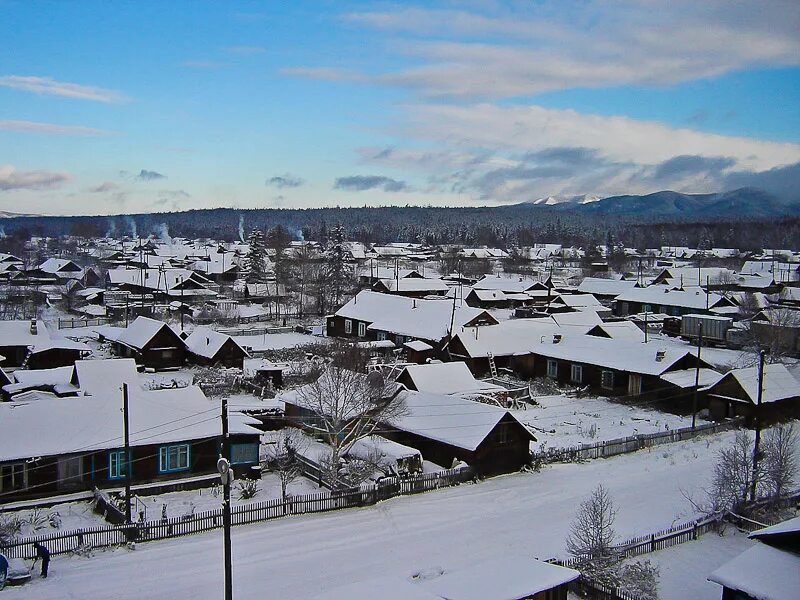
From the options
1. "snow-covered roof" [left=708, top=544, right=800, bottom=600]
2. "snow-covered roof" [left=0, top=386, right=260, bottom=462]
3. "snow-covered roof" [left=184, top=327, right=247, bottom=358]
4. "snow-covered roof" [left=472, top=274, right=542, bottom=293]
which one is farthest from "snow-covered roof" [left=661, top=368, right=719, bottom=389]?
"snow-covered roof" [left=472, top=274, right=542, bottom=293]

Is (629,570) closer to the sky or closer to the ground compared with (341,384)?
closer to the ground

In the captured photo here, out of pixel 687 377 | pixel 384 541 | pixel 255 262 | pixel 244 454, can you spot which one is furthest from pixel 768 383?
pixel 255 262

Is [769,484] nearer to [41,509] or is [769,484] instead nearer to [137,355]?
[41,509]

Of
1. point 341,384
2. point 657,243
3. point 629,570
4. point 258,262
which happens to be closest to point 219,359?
point 341,384

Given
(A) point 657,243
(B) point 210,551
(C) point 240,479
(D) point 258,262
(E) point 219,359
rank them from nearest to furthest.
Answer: (B) point 210,551
(C) point 240,479
(E) point 219,359
(D) point 258,262
(A) point 657,243

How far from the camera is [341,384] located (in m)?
25.7

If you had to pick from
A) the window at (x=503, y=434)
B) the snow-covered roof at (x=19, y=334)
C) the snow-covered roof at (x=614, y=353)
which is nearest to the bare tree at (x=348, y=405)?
the window at (x=503, y=434)

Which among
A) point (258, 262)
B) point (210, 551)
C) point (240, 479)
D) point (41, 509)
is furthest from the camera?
point (258, 262)

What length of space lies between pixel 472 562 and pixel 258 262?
72459 mm

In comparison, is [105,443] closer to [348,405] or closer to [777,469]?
[348,405]

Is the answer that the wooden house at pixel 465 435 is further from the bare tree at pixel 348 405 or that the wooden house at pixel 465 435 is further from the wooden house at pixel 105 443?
the wooden house at pixel 105 443

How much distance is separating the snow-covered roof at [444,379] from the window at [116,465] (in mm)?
13283

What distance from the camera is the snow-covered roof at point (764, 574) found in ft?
44.6

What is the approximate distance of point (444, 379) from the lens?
1312 inches
